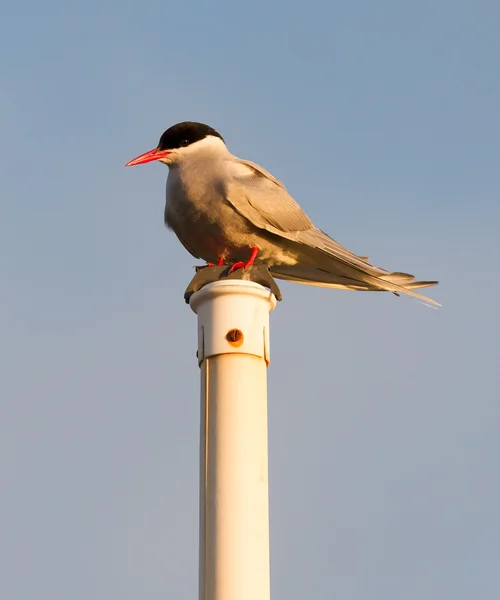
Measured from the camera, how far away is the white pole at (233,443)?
3965mm

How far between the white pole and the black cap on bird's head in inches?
107

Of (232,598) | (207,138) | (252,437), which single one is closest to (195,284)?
(252,437)

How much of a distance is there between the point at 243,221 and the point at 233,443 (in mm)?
2736

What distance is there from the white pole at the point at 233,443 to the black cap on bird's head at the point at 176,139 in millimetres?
2720

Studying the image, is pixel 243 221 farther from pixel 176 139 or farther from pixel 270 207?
pixel 176 139

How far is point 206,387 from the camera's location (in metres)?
4.32

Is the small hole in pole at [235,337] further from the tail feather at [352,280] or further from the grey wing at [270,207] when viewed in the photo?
the grey wing at [270,207]

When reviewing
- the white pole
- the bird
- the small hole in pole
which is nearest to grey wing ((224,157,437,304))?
the bird

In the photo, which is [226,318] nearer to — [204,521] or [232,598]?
[204,521]

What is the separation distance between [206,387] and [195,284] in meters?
0.93

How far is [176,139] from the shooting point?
23.4 ft

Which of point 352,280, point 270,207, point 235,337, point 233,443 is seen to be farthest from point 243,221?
point 233,443

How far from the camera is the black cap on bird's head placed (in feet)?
23.3

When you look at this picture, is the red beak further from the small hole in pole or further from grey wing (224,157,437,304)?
the small hole in pole
